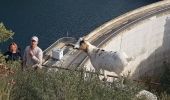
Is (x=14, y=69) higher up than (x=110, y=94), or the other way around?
(x=14, y=69)

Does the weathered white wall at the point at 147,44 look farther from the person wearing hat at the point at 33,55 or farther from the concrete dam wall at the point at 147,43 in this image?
the person wearing hat at the point at 33,55

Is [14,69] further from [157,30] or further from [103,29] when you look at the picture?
[157,30]

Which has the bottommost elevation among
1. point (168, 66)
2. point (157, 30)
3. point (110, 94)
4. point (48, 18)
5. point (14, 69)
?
point (110, 94)

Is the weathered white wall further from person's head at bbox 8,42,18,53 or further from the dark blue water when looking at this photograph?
person's head at bbox 8,42,18,53

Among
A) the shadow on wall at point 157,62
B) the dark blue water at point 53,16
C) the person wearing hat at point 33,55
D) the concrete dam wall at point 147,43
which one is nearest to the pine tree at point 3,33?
the person wearing hat at point 33,55

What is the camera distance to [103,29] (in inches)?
1088

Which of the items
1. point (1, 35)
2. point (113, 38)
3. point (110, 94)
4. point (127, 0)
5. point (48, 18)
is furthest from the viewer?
point (127, 0)

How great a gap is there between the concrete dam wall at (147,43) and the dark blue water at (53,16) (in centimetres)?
913

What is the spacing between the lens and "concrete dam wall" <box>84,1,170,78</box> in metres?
29.2

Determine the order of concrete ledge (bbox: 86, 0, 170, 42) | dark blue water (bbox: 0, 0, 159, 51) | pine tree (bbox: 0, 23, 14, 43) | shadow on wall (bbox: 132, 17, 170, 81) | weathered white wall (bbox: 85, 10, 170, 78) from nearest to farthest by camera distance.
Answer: pine tree (bbox: 0, 23, 14, 43), concrete ledge (bbox: 86, 0, 170, 42), weathered white wall (bbox: 85, 10, 170, 78), shadow on wall (bbox: 132, 17, 170, 81), dark blue water (bbox: 0, 0, 159, 51)

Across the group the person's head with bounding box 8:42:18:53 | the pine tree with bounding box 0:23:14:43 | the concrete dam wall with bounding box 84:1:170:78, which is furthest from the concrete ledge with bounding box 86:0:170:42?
the pine tree with bounding box 0:23:14:43

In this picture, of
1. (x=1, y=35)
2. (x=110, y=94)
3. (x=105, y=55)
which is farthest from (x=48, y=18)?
(x=110, y=94)

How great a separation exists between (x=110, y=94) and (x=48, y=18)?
3694cm

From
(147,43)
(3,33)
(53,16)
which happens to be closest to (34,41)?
(3,33)
